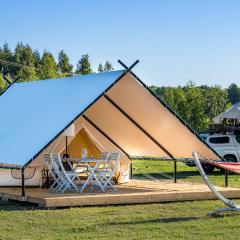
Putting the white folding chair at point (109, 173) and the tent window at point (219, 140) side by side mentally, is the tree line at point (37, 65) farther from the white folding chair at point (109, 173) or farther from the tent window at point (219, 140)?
the white folding chair at point (109, 173)

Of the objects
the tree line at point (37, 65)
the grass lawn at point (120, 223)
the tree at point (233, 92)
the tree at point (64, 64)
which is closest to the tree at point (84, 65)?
the tree line at point (37, 65)

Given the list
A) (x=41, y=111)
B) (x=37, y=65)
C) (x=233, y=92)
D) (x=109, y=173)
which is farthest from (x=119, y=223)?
(x=233, y=92)

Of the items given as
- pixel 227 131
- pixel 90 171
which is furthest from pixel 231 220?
pixel 227 131

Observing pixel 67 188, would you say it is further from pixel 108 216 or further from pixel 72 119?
pixel 108 216

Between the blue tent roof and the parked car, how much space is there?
27.1 feet

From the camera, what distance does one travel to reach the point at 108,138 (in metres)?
14.5

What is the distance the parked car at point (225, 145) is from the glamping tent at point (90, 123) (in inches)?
269

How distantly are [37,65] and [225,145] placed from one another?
151ft

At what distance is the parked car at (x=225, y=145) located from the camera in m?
20.7

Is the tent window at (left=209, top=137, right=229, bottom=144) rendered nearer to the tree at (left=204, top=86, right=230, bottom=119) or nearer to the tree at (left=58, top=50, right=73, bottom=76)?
the tree at (left=204, top=86, right=230, bottom=119)

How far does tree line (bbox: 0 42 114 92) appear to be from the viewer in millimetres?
39812

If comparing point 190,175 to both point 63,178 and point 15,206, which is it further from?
point 15,206

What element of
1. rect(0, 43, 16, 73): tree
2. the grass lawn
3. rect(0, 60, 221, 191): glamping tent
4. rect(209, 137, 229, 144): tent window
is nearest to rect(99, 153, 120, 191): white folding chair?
rect(0, 60, 221, 191): glamping tent

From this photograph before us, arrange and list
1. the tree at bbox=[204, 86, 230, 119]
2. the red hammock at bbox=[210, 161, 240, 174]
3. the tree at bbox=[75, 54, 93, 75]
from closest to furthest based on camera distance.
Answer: the red hammock at bbox=[210, 161, 240, 174] → the tree at bbox=[204, 86, 230, 119] → the tree at bbox=[75, 54, 93, 75]
